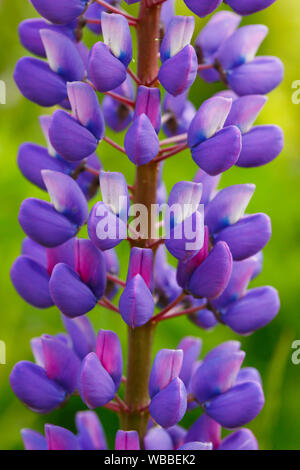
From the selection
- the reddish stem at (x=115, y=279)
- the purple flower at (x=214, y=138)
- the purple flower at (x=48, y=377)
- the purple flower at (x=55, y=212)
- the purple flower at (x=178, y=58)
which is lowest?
the purple flower at (x=48, y=377)

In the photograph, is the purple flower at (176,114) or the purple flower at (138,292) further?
the purple flower at (176,114)

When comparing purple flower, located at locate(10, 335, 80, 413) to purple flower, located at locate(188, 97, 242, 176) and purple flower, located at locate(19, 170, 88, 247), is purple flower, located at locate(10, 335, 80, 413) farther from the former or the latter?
purple flower, located at locate(188, 97, 242, 176)

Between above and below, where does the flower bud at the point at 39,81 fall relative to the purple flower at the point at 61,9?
below

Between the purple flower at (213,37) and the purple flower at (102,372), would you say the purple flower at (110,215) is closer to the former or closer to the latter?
the purple flower at (102,372)

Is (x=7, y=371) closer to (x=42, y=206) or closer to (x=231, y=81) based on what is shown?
(x=42, y=206)

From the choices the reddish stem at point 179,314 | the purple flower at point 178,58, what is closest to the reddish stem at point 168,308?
the reddish stem at point 179,314

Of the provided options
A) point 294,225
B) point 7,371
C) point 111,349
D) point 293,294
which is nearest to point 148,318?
point 111,349

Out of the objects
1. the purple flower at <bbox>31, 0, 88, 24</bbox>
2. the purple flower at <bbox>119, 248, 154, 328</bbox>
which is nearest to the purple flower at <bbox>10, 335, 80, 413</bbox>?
the purple flower at <bbox>119, 248, 154, 328</bbox>

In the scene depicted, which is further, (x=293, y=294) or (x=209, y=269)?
(x=293, y=294)
